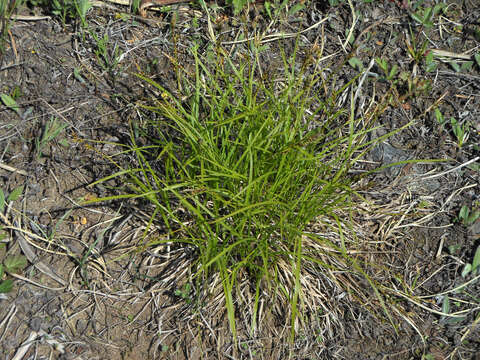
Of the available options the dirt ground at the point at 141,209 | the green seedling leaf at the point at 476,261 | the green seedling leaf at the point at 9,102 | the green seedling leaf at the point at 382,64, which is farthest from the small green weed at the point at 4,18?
the green seedling leaf at the point at 476,261

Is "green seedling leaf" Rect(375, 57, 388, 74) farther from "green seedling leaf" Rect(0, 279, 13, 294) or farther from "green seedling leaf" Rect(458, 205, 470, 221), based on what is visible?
"green seedling leaf" Rect(0, 279, 13, 294)

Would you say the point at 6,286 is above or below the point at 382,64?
below

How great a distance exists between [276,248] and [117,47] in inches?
50.6

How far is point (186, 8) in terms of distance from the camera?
2.56 m

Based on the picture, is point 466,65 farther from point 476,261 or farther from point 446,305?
point 446,305

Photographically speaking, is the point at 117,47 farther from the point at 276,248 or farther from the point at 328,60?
the point at 276,248

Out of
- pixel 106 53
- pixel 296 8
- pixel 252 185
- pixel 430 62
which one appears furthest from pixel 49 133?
pixel 430 62

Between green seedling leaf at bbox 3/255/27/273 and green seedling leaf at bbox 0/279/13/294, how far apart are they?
0.05m

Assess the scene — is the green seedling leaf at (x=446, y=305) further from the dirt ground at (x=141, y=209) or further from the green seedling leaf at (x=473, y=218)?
the green seedling leaf at (x=473, y=218)

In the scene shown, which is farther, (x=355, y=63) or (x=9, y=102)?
(x=355, y=63)

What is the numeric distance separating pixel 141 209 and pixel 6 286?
574 millimetres

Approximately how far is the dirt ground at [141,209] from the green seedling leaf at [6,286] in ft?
0.14

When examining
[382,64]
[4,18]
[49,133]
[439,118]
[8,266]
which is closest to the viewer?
[8,266]

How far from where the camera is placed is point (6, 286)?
179 centimetres
